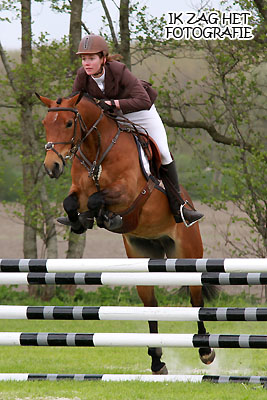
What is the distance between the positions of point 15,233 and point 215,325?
42.9 ft

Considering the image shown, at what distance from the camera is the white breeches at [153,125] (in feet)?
17.7

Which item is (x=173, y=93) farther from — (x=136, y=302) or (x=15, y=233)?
(x=15, y=233)

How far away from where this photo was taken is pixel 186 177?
1145cm

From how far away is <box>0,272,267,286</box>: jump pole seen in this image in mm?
4035

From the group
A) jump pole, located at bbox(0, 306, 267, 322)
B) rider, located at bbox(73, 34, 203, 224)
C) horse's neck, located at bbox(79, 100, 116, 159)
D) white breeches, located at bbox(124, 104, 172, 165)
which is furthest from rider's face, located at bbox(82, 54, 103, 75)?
jump pole, located at bbox(0, 306, 267, 322)

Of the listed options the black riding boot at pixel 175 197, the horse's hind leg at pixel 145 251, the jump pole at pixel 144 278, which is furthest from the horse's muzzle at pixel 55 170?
the horse's hind leg at pixel 145 251

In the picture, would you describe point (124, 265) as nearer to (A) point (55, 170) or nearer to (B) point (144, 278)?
(B) point (144, 278)

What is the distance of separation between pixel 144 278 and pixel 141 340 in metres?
0.37

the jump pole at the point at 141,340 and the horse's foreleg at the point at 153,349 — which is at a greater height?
the jump pole at the point at 141,340

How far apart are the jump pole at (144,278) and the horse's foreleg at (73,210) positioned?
0.64 metres

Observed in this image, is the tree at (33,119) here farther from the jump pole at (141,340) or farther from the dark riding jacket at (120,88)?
the jump pole at (141,340)

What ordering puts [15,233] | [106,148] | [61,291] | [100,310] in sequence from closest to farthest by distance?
[100,310] → [106,148] → [61,291] → [15,233]

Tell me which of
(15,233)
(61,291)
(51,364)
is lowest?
(15,233)

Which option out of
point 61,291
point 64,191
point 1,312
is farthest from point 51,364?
point 61,291
